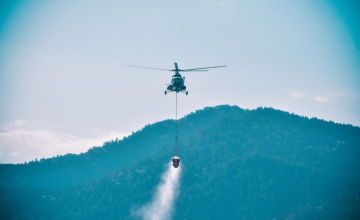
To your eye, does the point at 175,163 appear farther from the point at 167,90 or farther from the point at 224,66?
the point at 224,66

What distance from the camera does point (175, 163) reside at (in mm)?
72438

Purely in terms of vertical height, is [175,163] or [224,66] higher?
[224,66]

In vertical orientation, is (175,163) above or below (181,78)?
below

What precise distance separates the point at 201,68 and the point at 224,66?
16.5 ft

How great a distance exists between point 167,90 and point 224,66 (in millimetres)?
16652

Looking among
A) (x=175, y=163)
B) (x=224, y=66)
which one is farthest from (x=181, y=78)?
(x=175, y=163)

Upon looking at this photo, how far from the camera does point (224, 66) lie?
62281 mm

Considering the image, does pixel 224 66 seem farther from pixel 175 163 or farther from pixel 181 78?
pixel 175 163

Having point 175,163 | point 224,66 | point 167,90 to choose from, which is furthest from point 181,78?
point 175,163

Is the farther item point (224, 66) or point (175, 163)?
point (175, 163)

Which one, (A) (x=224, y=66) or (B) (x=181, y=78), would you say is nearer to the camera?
(A) (x=224, y=66)

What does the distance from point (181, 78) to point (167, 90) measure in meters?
4.16

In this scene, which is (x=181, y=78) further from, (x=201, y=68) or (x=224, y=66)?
(x=224, y=66)

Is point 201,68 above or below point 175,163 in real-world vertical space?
above
